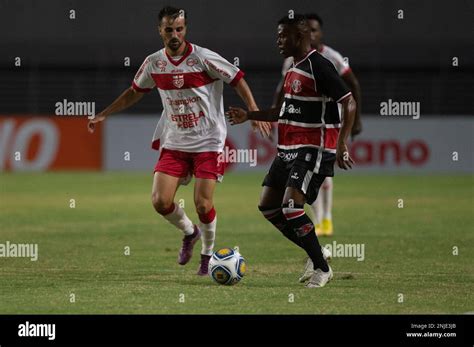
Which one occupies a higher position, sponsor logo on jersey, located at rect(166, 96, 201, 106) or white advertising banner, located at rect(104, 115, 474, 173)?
white advertising banner, located at rect(104, 115, 474, 173)

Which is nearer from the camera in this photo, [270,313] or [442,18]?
[270,313]

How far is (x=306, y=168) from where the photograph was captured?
32.7 ft

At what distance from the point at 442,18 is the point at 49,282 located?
22149 mm

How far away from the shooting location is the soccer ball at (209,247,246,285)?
10.0 meters

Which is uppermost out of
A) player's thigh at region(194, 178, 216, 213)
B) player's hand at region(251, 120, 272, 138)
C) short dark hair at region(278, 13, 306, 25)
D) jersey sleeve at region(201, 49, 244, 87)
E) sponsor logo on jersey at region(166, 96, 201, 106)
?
short dark hair at region(278, 13, 306, 25)

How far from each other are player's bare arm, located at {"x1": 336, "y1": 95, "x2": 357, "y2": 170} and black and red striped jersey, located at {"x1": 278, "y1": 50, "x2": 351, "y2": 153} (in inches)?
7.9

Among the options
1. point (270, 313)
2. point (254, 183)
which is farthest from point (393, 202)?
point (270, 313)

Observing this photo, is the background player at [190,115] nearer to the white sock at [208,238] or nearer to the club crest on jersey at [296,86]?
the white sock at [208,238]

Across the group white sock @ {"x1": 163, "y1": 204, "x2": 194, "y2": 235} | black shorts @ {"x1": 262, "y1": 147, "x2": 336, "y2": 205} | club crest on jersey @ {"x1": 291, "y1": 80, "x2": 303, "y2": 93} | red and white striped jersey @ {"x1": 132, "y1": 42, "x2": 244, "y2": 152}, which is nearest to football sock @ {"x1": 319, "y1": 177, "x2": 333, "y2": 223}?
white sock @ {"x1": 163, "y1": 204, "x2": 194, "y2": 235}

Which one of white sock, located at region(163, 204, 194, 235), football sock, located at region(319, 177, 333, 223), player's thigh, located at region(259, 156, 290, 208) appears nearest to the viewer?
player's thigh, located at region(259, 156, 290, 208)

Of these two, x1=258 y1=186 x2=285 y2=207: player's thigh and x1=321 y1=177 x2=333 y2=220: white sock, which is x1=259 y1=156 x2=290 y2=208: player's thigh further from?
x1=321 y1=177 x2=333 y2=220: white sock

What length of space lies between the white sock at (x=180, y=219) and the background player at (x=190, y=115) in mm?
15
